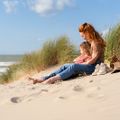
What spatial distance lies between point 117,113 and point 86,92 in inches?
52.1

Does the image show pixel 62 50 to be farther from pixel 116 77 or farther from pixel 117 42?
pixel 116 77

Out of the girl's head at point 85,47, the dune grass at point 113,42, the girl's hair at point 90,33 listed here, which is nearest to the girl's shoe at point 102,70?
the girl's hair at point 90,33

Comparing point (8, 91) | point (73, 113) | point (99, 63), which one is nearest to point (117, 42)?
point (99, 63)

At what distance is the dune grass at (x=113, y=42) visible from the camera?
34.2ft

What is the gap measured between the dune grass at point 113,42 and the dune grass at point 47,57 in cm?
221

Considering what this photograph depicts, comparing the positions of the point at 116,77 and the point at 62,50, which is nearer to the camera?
the point at 116,77

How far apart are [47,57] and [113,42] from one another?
3238mm

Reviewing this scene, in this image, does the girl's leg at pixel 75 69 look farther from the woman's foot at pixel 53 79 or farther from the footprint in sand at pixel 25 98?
the footprint in sand at pixel 25 98

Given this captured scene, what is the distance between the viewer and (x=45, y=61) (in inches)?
520

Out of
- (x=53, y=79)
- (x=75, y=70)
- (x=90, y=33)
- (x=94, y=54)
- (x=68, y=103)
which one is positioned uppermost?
(x=90, y=33)

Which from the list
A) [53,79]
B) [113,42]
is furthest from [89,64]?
[113,42]

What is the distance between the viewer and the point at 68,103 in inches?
207

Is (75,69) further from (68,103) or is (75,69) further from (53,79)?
(68,103)

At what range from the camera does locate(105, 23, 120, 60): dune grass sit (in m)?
10.4
